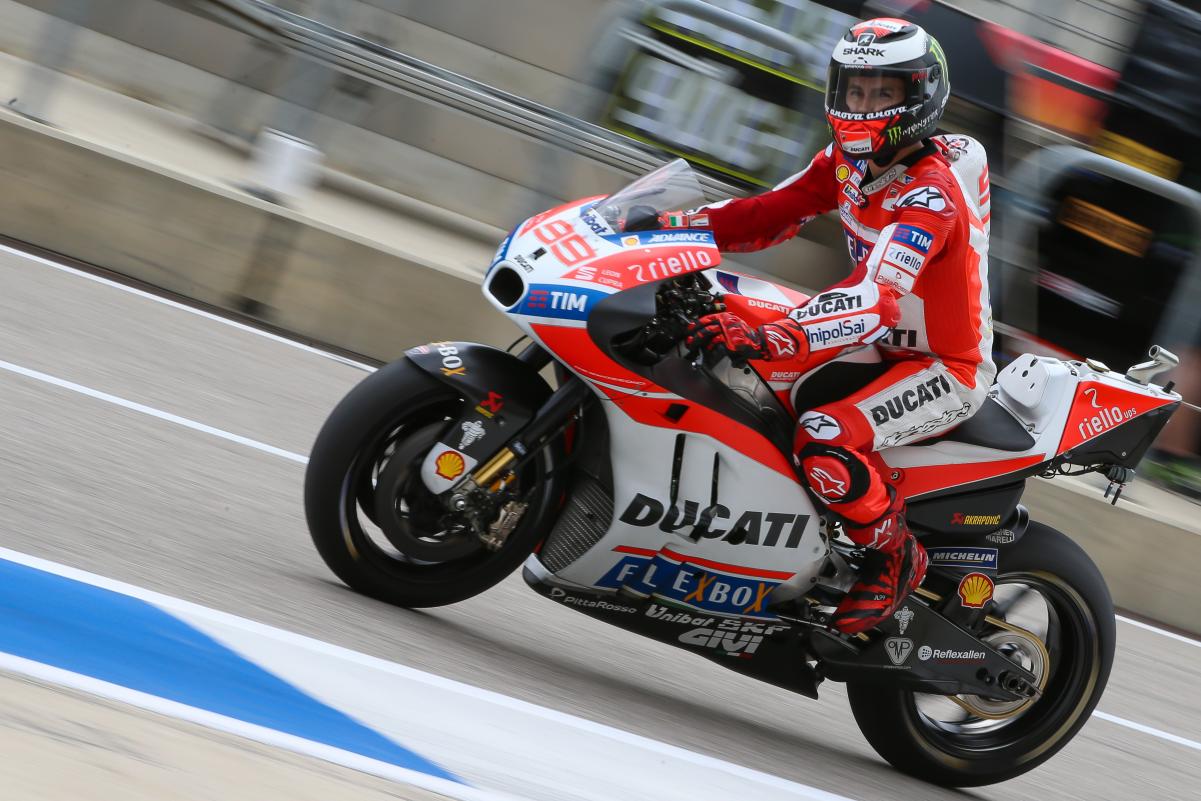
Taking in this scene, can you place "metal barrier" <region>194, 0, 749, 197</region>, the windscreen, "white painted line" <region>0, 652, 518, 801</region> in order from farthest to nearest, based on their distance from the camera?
"metal barrier" <region>194, 0, 749, 197</region> < the windscreen < "white painted line" <region>0, 652, 518, 801</region>

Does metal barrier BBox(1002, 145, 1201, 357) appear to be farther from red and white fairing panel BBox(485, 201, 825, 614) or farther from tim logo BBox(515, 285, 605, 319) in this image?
tim logo BBox(515, 285, 605, 319)

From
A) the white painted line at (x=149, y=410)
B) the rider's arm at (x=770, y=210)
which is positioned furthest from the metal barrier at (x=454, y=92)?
the rider's arm at (x=770, y=210)

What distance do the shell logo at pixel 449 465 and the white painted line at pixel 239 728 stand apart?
105cm

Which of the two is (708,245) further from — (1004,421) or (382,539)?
(382,539)

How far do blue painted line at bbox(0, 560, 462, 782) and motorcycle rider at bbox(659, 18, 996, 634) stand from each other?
4.88 ft

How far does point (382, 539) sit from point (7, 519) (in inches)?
52.2

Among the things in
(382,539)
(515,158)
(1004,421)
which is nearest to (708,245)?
(1004,421)

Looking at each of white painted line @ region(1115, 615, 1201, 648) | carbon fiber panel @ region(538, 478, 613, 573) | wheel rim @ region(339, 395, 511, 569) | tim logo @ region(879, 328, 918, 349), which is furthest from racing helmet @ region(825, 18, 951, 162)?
white painted line @ region(1115, 615, 1201, 648)

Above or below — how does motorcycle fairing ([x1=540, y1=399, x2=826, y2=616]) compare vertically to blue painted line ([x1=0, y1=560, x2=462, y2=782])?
above

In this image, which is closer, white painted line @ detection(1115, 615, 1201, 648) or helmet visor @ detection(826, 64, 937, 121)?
helmet visor @ detection(826, 64, 937, 121)

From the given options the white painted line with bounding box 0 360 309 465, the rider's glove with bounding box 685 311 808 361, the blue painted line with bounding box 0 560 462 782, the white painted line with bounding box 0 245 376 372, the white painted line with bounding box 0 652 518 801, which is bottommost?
the white painted line with bounding box 0 245 376 372

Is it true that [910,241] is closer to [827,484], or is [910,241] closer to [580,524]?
[827,484]

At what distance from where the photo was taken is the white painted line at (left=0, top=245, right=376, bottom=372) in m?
8.44

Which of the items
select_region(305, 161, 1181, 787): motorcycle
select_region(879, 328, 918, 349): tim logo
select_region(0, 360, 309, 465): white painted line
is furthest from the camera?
select_region(0, 360, 309, 465): white painted line
